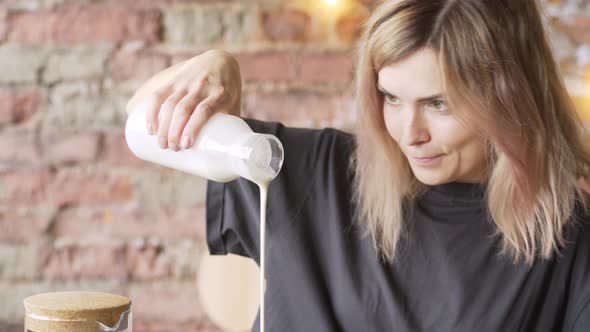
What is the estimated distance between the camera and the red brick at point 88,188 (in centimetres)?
144

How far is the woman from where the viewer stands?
100cm

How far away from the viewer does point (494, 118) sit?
1.01m

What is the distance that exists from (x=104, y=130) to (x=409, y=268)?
636 millimetres

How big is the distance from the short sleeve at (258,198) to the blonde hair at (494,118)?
7 centimetres

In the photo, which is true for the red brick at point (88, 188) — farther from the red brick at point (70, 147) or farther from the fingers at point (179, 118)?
the fingers at point (179, 118)

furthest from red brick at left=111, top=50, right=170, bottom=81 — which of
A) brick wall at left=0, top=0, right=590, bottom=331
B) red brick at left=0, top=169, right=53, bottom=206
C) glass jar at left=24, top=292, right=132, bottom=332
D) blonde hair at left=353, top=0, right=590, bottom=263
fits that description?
glass jar at left=24, top=292, right=132, bottom=332

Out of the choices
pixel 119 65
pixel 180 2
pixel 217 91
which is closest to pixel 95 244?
pixel 119 65

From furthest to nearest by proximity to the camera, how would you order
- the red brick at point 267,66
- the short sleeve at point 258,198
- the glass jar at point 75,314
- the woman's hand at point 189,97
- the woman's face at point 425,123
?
the red brick at point 267,66
the short sleeve at point 258,198
the woman's face at point 425,123
the woman's hand at point 189,97
the glass jar at point 75,314

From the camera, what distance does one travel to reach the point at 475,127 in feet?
3.29

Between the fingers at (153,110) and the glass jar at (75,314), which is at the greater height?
the fingers at (153,110)

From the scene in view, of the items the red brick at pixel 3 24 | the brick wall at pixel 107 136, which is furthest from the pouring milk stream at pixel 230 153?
the red brick at pixel 3 24

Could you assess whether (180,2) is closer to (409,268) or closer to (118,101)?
(118,101)

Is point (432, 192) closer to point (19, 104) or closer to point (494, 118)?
point (494, 118)

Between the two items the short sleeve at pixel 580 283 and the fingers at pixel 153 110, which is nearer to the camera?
the fingers at pixel 153 110
